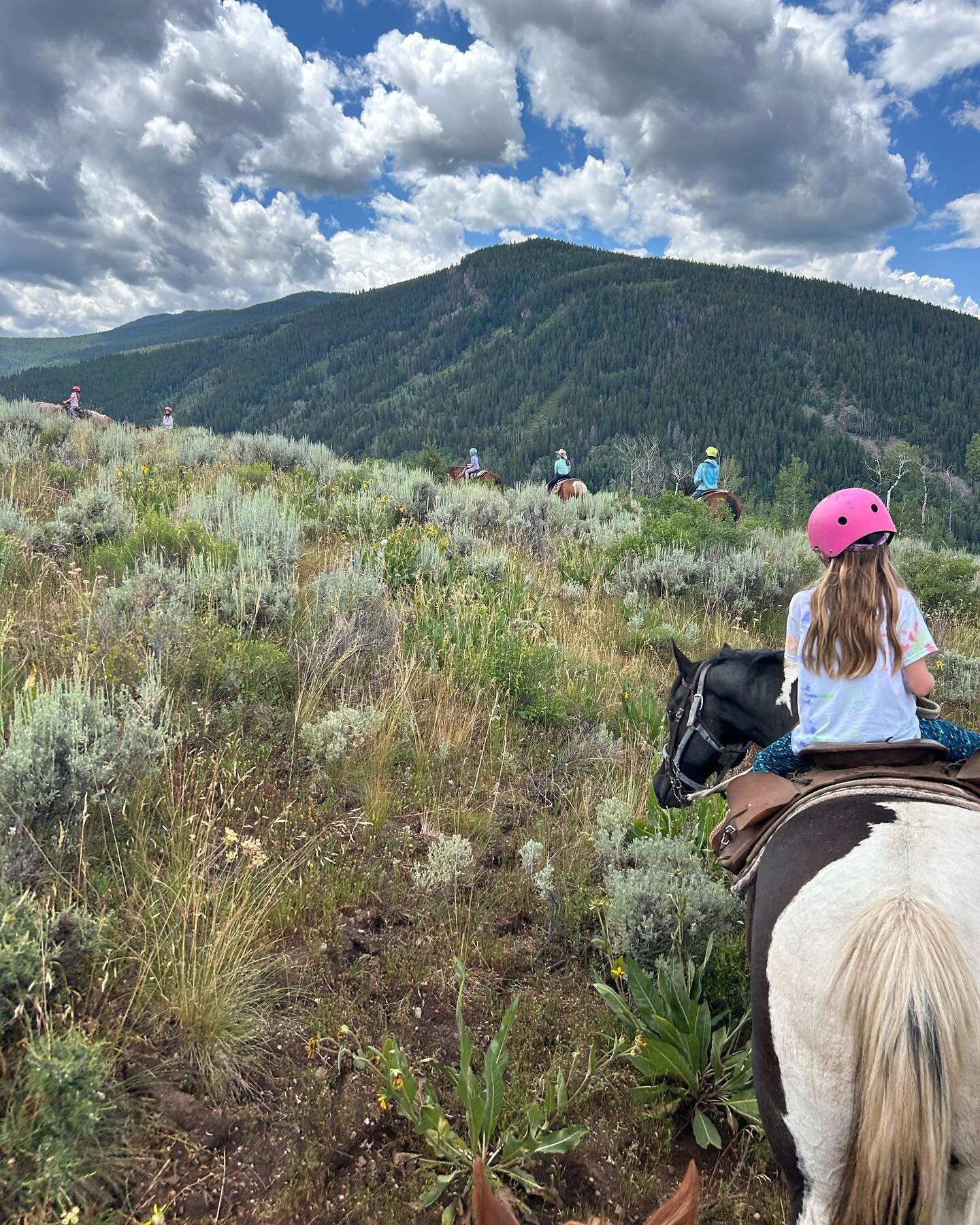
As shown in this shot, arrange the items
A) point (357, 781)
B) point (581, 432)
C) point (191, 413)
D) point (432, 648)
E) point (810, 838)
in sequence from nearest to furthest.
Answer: point (810, 838)
point (357, 781)
point (432, 648)
point (581, 432)
point (191, 413)

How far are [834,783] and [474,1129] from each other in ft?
5.10

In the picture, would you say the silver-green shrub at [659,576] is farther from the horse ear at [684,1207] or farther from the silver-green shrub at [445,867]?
the horse ear at [684,1207]

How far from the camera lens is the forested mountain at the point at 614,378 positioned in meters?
102

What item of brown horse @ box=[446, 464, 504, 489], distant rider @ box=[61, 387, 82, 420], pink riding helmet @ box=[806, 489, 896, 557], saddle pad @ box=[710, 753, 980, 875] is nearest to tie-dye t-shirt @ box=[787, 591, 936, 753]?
saddle pad @ box=[710, 753, 980, 875]

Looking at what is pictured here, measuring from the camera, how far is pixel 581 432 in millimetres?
110125

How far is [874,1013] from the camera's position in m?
1.37

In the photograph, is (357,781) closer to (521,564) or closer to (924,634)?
(924,634)

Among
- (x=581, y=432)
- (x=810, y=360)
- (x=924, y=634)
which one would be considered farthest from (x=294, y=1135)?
(x=810, y=360)

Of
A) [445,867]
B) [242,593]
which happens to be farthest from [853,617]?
[242,593]

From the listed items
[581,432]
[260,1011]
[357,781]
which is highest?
[581,432]

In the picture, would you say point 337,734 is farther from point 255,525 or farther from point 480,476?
point 480,476

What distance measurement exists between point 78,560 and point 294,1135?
533 cm

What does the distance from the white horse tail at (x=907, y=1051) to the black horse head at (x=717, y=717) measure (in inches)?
71.5

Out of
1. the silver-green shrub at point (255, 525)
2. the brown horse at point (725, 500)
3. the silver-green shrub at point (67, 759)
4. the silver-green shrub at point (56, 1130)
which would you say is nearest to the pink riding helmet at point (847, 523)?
the silver-green shrub at point (56, 1130)
